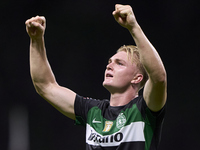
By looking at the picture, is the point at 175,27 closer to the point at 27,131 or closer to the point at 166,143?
the point at 166,143

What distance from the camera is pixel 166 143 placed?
4.72 metres

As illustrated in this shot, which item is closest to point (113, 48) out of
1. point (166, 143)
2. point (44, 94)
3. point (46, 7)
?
point (46, 7)

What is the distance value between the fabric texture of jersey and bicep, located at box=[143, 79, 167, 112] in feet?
0.17

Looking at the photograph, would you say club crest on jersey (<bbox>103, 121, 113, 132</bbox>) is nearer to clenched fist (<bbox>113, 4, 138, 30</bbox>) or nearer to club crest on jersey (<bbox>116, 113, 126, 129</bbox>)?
club crest on jersey (<bbox>116, 113, 126, 129</bbox>)

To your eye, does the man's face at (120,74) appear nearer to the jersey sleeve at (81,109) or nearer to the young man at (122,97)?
the young man at (122,97)

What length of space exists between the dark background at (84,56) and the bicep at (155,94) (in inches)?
111

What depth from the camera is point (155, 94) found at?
1.96 meters

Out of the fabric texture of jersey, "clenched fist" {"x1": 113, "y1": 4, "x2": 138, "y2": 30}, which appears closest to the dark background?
the fabric texture of jersey

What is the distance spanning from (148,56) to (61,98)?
30.3 inches

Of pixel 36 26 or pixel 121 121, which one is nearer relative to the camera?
pixel 121 121

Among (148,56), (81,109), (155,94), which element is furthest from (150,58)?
(81,109)

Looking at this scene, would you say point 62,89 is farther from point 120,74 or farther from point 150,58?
point 150,58

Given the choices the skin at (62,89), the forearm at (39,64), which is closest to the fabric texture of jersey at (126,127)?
the skin at (62,89)

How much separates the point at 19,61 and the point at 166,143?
2.38m
